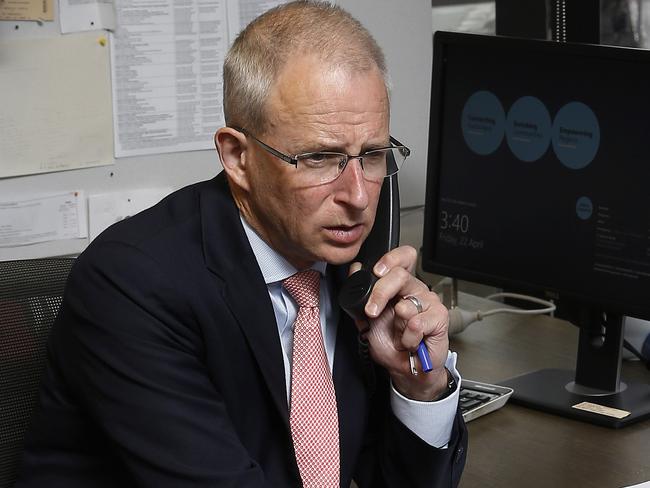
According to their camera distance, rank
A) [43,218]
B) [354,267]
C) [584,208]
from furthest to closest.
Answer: [43,218] < [584,208] < [354,267]

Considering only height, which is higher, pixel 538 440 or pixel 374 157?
pixel 374 157

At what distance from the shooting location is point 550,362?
77.7 inches

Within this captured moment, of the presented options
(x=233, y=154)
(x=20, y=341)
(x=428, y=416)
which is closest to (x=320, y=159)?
(x=233, y=154)

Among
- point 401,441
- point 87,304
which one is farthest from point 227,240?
point 401,441

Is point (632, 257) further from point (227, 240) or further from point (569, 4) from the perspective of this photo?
point (227, 240)

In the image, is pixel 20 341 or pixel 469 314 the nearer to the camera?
pixel 20 341

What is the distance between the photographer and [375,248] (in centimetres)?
151

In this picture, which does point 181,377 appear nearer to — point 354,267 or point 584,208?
point 354,267

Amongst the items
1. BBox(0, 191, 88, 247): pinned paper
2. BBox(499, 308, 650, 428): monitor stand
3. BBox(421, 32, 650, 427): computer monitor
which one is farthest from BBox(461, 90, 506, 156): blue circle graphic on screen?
BBox(0, 191, 88, 247): pinned paper

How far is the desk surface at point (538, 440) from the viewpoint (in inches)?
59.9

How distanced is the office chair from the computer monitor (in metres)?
0.76

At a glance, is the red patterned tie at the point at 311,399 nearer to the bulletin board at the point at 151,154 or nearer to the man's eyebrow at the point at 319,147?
the man's eyebrow at the point at 319,147

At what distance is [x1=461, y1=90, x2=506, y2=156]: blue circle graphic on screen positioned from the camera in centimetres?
186

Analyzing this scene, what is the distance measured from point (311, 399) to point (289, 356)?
65mm
